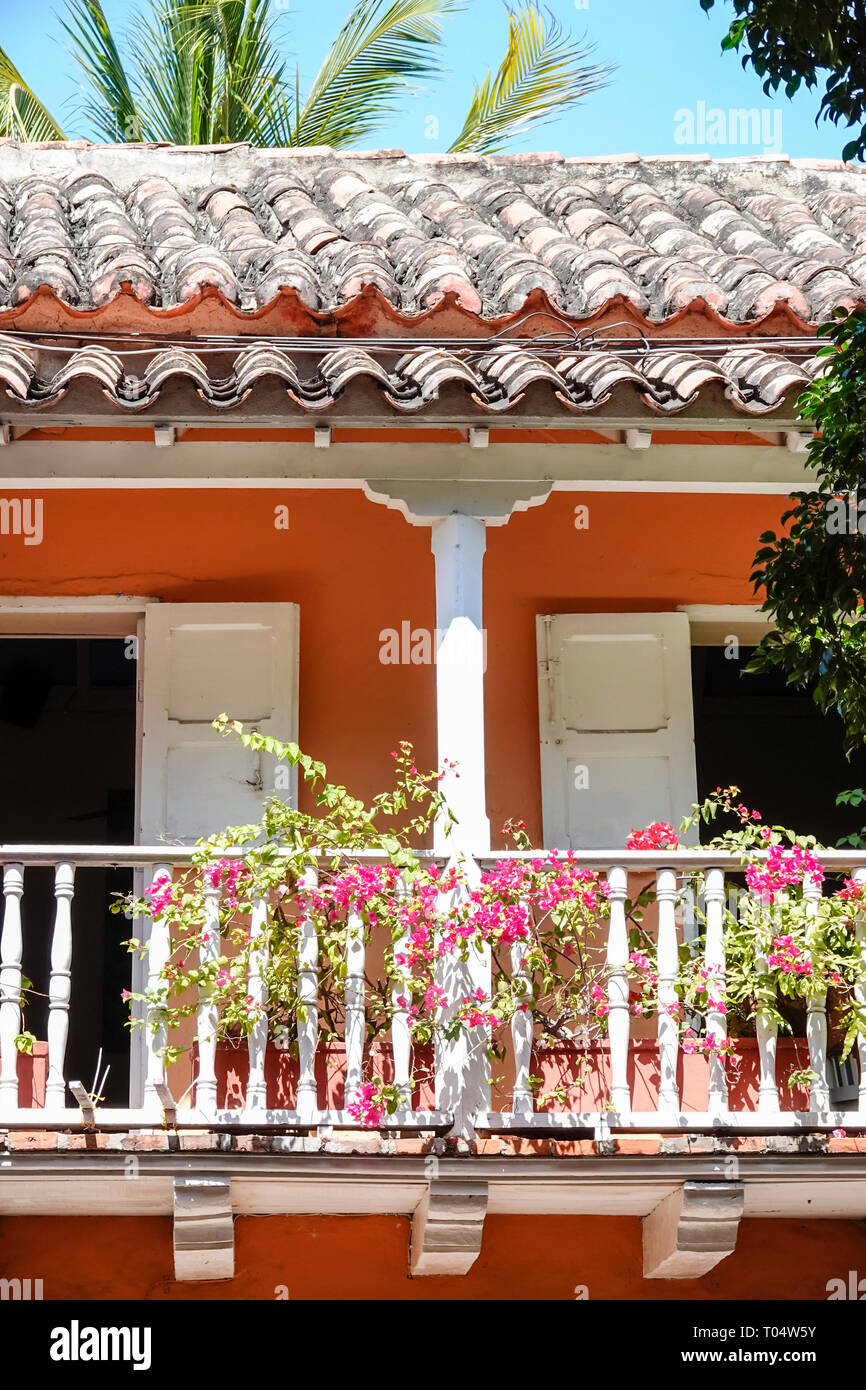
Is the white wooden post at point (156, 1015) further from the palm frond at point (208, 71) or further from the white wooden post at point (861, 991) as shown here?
the palm frond at point (208, 71)

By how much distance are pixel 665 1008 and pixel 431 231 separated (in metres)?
4.27

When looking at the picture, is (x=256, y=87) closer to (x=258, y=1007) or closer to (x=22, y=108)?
(x=22, y=108)

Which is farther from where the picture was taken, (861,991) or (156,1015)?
(861,991)

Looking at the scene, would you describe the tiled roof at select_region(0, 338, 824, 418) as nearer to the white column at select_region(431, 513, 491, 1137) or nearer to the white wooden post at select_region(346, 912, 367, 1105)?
the white column at select_region(431, 513, 491, 1137)

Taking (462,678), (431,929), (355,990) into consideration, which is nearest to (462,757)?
(462,678)

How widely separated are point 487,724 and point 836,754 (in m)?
5.41

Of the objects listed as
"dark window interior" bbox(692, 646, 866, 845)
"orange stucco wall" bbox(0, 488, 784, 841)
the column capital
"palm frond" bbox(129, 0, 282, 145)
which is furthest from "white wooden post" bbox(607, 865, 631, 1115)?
"palm frond" bbox(129, 0, 282, 145)

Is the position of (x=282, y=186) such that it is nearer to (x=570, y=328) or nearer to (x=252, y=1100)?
(x=570, y=328)

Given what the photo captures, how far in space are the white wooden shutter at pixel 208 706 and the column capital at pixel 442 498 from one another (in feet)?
4.37

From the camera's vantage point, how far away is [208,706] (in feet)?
26.0

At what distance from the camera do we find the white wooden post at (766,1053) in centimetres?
628

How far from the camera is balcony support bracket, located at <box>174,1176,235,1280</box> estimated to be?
244 inches

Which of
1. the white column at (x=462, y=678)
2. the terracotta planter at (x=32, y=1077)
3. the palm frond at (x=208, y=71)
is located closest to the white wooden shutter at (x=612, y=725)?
the white column at (x=462, y=678)

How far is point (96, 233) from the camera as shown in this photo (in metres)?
8.20
